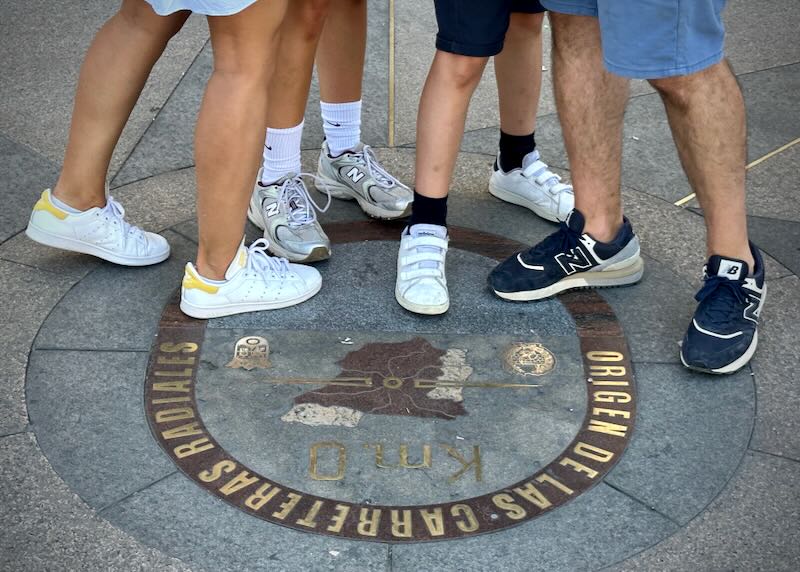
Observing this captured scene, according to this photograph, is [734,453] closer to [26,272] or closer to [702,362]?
[702,362]

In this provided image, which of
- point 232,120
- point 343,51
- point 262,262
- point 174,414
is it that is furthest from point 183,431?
point 343,51

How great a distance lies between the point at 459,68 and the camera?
3287 millimetres

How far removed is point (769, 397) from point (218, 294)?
1641 millimetres

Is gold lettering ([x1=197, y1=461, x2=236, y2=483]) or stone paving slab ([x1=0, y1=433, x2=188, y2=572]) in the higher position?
stone paving slab ([x1=0, y1=433, x2=188, y2=572])

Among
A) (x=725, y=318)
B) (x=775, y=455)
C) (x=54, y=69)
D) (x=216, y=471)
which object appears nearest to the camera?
(x=216, y=471)

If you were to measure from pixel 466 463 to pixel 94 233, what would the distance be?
1447 millimetres

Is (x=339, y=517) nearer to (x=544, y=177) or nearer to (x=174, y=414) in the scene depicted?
(x=174, y=414)

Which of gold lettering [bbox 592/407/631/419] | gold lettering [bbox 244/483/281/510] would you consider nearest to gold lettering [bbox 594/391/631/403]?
gold lettering [bbox 592/407/631/419]

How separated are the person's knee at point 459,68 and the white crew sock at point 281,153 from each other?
21.7 inches

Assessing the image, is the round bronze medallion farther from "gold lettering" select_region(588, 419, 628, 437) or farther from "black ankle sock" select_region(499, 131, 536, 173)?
"black ankle sock" select_region(499, 131, 536, 173)

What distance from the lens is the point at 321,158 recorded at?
402 cm

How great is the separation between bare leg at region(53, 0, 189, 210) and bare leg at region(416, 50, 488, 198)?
793mm

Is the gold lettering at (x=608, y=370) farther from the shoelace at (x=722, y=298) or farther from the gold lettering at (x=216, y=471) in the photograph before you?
the gold lettering at (x=216, y=471)

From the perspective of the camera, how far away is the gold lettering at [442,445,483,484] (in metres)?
2.75
